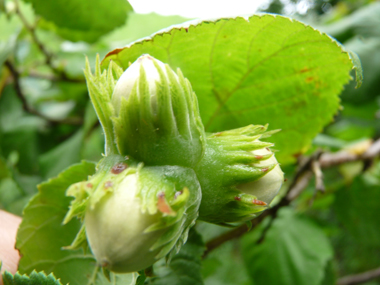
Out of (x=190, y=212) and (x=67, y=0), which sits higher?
(x=67, y=0)

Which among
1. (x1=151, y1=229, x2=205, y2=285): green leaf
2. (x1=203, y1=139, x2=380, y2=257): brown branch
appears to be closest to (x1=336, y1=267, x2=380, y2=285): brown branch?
(x1=203, y1=139, x2=380, y2=257): brown branch

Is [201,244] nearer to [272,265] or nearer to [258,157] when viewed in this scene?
[258,157]

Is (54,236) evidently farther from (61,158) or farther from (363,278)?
(363,278)

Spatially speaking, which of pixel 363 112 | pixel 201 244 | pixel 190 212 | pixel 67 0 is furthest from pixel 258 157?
pixel 363 112

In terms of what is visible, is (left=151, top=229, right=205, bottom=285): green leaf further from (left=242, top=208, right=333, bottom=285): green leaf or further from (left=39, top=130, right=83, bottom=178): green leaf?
(left=242, top=208, right=333, bottom=285): green leaf

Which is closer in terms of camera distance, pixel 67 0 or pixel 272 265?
pixel 67 0

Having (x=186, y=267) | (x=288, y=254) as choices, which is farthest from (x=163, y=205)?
(x=288, y=254)
